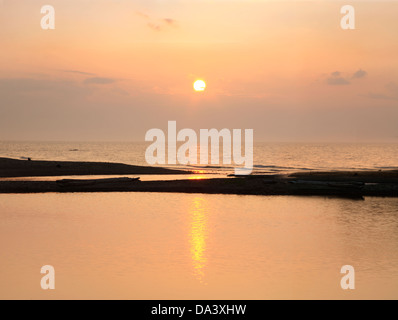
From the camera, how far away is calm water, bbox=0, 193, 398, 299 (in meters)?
15.6

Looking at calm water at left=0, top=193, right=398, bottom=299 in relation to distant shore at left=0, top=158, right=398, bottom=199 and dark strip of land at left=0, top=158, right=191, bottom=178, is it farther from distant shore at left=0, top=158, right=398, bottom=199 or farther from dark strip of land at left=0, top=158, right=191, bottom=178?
dark strip of land at left=0, top=158, right=191, bottom=178

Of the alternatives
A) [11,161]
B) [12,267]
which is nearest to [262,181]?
[12,267]

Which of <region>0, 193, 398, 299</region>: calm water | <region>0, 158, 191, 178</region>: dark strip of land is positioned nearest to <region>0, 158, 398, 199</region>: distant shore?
<region>0, 193, 398, 299</region>: calm water

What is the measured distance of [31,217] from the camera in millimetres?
29969

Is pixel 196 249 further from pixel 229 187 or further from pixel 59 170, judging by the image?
pixel 59 170

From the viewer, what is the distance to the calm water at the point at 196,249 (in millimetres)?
15570

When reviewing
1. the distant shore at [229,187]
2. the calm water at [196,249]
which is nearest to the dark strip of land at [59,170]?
the distant shore at [229,187]

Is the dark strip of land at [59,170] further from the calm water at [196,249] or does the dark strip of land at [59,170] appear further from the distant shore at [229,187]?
the calm water at [196,249]

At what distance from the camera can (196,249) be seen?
69.6ft

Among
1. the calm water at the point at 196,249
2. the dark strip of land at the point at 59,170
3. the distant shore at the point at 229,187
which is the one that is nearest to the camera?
the calm water at the point at 196,249

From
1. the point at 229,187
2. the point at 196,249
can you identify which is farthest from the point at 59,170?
the point at 196,249

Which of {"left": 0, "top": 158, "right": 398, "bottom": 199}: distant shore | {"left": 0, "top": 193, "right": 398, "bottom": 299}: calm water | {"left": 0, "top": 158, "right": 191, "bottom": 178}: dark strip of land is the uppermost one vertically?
{"left": 0, "top": 158, "right": 191, "bottom": 178}: dark strip of land
